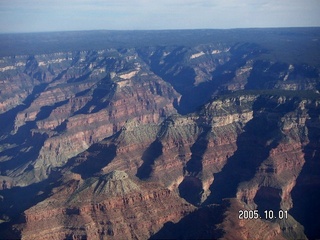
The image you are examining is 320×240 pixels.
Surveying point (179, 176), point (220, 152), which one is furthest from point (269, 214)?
point (179, 176)

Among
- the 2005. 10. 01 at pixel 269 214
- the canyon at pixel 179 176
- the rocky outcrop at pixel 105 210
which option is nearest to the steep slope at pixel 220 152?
the canyon at pixel 179 176

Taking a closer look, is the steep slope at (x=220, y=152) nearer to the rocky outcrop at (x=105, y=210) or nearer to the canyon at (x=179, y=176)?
the canyon at (x=179, y=176)

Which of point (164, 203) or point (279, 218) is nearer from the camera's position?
point (164, 203)

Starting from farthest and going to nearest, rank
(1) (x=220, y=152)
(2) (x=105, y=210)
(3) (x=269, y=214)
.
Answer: (1) (x=220, y=152) < (3) (x=269, y=214) < (2) (x=105, y=210)

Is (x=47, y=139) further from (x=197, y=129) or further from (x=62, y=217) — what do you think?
(x=62, y=217)

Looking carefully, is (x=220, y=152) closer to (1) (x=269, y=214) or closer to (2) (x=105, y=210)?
(1) (x=269, y=214)

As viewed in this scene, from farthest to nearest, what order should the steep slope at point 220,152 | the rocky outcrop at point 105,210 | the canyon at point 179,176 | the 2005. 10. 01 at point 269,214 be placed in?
the steep slope at point 220,152, the canyon at point 179,176, the 2005. 10. 01 at point 269,214, the rocky outcrop at point 105,210

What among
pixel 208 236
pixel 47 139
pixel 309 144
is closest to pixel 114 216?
pixel 208 236

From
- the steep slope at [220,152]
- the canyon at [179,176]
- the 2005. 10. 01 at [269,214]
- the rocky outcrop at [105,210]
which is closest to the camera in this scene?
the rocky outcrop at [105,210]

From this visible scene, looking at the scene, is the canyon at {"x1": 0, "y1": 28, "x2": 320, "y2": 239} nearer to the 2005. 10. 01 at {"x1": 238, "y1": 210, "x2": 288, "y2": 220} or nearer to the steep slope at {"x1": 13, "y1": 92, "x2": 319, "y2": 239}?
the steep slope at {"x1": 13, "y1": 92, "x2": 319, "y2": 239}

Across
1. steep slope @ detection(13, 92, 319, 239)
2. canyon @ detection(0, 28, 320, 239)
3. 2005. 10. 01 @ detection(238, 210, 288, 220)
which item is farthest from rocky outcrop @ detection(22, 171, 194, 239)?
steep slope @ detection(13, 92, 319, 239)

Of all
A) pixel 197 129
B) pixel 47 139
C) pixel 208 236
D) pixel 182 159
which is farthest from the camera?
pixel 47 139
